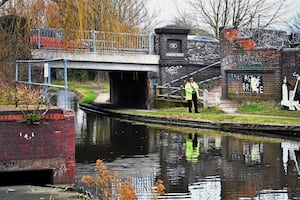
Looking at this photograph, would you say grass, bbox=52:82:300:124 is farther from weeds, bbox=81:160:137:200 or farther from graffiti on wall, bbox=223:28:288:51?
weeds, bbox=81:160:137:200

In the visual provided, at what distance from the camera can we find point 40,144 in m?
11.3

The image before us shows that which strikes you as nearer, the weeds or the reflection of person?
the weeds

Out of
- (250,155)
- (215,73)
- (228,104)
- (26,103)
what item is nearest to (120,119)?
(228,104)

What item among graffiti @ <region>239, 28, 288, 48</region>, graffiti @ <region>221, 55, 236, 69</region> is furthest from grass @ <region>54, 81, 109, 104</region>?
graffiti @ <region>239, 28, 288, 48</region>

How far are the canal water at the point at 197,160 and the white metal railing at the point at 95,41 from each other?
13.0ft

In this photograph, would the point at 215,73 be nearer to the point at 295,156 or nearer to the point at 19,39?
the point at 19,39

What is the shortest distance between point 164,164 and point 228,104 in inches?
598

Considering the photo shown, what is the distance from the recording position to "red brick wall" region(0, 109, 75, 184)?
1116 centimetres

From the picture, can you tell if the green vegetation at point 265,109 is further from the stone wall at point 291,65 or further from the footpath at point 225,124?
the stone wall at point 291,65

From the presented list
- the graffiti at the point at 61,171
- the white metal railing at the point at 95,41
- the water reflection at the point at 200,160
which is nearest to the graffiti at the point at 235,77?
the white metal railing at the point at 95,41

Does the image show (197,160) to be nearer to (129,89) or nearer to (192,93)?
(192,93)

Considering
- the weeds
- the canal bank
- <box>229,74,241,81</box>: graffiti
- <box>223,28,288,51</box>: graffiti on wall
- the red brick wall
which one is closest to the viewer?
the weeds

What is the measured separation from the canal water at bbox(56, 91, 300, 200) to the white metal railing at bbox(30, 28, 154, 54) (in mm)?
3966

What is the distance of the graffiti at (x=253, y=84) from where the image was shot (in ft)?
96.2
